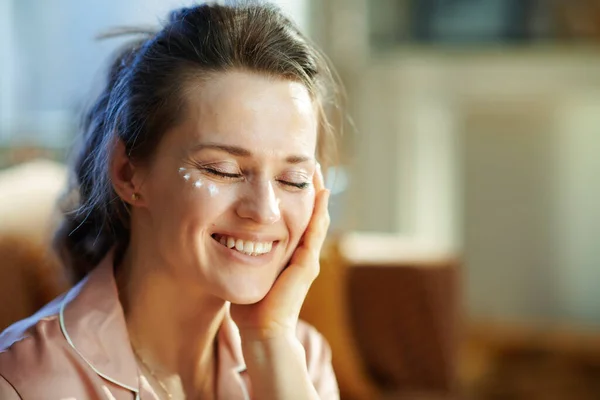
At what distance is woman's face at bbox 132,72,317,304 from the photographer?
1.05m

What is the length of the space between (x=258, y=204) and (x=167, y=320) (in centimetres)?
24

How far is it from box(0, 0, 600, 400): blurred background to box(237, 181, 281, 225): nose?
257 centimetres

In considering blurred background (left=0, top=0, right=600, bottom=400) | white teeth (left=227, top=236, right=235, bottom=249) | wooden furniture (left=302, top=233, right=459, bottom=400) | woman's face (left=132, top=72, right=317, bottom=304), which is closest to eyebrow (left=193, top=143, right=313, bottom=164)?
woman's face (left=132, top=72, right=317, bottom=304)

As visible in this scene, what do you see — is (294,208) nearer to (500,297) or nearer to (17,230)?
(17,230)

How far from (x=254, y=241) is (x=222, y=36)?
269 mm

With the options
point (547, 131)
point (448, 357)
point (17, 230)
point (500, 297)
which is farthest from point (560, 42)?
point (17, 230)

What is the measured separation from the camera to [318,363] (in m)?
1.32

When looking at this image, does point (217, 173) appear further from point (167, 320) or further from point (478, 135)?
point (478, 135)

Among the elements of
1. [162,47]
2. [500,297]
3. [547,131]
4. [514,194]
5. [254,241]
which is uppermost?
[162,47]

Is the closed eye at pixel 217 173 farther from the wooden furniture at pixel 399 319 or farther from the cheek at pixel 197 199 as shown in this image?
the wooden furniture at pixel 399 319

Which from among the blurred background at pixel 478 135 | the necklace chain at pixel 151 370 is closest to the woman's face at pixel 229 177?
the necklace chain at pixel 151 370

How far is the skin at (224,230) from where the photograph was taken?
1059mm

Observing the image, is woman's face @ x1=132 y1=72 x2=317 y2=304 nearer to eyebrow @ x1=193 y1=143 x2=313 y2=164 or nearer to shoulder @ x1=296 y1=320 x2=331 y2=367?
eyebrow @ x1=193 y1=143 x2=313 y2=164

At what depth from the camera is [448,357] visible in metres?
2.19
